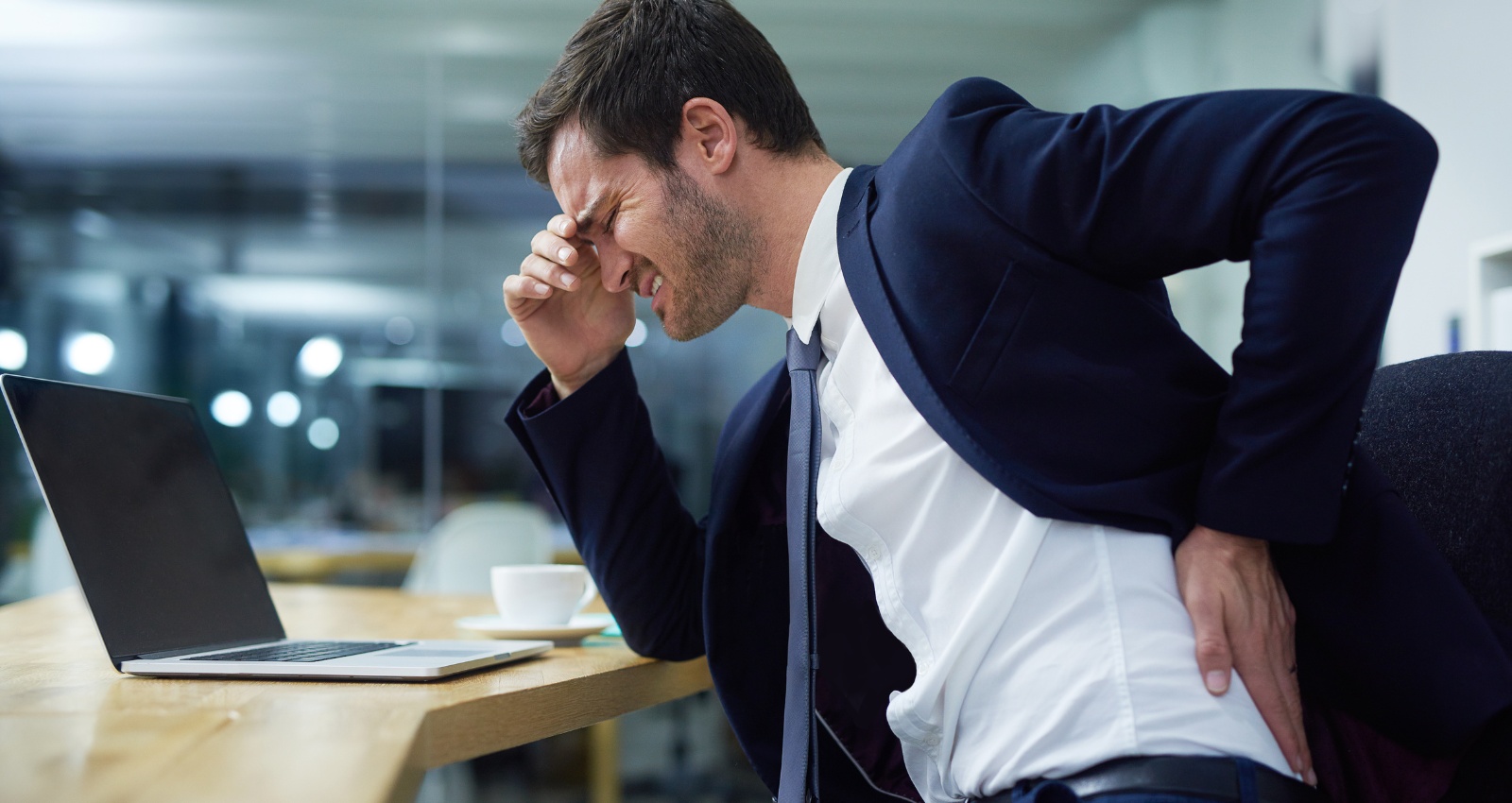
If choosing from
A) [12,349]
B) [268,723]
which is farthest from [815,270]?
[12,349]

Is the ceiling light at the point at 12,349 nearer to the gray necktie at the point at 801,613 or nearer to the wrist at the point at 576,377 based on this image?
the wrist at the point at 576,377

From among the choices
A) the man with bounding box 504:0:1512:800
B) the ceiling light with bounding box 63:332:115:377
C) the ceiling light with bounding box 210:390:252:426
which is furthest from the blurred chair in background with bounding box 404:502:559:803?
the ceiling light with bounding box 63:332:115:377

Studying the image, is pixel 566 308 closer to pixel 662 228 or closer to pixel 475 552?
pixel 662 228

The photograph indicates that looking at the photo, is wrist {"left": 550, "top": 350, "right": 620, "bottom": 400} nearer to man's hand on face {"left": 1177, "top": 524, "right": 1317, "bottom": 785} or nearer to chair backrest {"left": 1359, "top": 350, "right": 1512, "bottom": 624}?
man's hand on face {"left": 1177, "top": 524, "right": 1317, "bottom": 785}

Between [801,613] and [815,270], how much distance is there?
319mm

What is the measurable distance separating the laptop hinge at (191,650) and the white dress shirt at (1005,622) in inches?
21.9

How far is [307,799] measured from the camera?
1.53 ft

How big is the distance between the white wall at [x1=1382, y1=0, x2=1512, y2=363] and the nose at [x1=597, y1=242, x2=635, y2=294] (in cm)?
196

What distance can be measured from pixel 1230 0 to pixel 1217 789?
4.07 m

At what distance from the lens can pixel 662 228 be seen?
1.10m

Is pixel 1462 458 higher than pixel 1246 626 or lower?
higher

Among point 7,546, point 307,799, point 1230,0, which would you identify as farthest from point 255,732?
point 7,546

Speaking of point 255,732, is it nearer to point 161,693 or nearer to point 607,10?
point 161,693

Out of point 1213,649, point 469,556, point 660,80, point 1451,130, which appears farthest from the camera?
point 469,556
